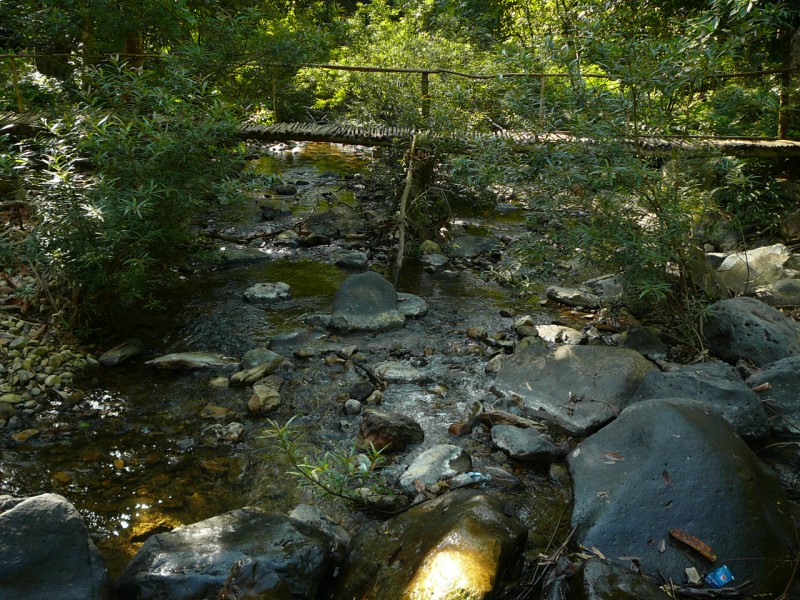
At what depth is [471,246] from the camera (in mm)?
6852

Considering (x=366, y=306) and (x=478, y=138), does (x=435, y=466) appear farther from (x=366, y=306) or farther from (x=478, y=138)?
(x=478, y=138)

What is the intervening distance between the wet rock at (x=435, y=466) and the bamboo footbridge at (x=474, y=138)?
7.66 ft

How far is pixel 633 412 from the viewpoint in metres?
3.08

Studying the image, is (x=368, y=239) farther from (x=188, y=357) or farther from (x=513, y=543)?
(x=513, y=543)

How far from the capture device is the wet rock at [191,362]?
4.22 metres

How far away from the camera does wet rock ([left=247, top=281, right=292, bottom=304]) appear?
542 centimetres

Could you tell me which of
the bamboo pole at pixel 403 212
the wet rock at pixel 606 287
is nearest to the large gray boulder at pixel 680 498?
the wet rock at pixel 606 287

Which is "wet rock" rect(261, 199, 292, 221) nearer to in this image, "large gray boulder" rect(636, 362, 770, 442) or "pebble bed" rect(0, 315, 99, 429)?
"pebble bed" rect(0, 315, 99, 429)

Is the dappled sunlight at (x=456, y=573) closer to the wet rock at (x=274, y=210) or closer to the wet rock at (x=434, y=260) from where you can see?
the wet rock at (x=434, y=260)

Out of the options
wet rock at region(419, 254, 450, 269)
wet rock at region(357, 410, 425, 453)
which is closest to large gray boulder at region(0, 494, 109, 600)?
wet rock at region(357, 410, 425, 453)

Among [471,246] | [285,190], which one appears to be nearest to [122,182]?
[471,246]

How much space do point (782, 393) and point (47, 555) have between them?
3740mm

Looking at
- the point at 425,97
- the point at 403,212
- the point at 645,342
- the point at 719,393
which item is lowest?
the point at 645,342

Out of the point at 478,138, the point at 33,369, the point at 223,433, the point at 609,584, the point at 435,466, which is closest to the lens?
the point at 609,584
